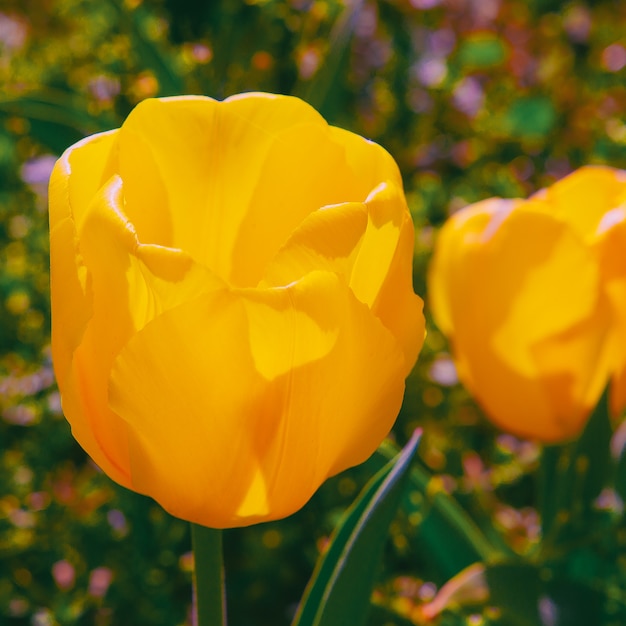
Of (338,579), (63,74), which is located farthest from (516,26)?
(338,579)

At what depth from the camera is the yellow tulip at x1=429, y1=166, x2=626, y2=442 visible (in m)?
0.83

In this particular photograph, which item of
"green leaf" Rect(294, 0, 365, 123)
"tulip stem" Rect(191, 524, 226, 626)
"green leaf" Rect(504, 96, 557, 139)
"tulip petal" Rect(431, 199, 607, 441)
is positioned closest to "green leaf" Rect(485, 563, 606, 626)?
"tulip petal" Rect(431, 199, 607, 441)

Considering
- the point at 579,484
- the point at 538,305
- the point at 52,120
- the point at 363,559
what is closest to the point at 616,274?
the point at 538,305

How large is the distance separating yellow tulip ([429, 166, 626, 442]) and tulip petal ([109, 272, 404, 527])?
0.38m

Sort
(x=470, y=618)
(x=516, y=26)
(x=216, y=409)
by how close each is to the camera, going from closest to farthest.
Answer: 1. (x=216, y=409)
2. (x=470, y=618)
3. (x=516, y=26)

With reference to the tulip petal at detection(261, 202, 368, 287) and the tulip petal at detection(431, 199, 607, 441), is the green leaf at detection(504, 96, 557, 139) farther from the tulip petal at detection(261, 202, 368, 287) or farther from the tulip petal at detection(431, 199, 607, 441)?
the tulip petal at detection(261, 202, 368, 287)

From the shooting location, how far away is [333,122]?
4.11 feet

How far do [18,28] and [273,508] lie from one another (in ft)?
5.58

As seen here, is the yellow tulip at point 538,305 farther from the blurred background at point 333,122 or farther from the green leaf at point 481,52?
the green leaf at point 481,52

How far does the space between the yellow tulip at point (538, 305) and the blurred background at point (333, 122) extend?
12cm

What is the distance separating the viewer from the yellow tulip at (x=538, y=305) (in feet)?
2.71

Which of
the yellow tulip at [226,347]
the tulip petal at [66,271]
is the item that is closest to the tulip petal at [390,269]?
the yellow tulip at [226,347]

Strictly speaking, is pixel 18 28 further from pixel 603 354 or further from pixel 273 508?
pixel 273 508

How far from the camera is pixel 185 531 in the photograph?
1.13 metres
